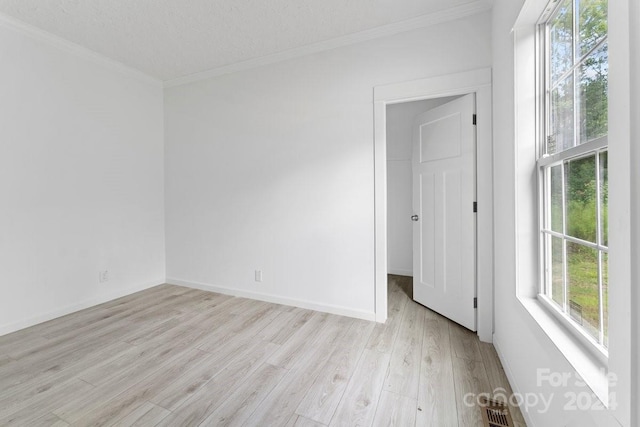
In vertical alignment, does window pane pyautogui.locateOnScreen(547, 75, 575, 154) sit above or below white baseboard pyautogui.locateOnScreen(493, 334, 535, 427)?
above

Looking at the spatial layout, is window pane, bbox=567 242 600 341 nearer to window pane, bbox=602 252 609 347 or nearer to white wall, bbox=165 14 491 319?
window pane, bbox=602 252 609 347

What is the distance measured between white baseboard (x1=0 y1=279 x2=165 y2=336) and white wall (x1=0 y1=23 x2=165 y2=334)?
0.01 m

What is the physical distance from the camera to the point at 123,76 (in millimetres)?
3299

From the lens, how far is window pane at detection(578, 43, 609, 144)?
965 mm

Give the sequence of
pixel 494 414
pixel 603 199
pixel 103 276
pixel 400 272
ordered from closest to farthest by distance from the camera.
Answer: pixel 603 199, pixel 494 414, pixel 103 276, pixel 400 272

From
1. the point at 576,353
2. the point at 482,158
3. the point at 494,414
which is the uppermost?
the point at 482,158

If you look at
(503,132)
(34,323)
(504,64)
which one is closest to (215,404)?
(34,323)

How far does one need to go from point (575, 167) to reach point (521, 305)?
2.48 feet

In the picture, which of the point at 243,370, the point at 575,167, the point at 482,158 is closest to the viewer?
the point at 575,167

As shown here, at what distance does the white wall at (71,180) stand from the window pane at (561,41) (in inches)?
155

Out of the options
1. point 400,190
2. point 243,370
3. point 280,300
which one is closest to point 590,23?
point 243,370

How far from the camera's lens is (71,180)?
9.34ft

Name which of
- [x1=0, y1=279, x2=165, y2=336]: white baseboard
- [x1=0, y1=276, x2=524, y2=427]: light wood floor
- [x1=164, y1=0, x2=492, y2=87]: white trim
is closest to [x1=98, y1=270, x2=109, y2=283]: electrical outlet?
[x1=0, y1=279, x2=165, y2=336]: white baseboard

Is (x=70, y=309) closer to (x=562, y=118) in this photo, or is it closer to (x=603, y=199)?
(x=603, y=199)
